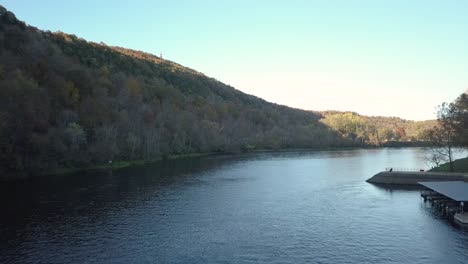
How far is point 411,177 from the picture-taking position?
6888 cm

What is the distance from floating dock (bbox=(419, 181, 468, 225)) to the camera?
43669 millimetres

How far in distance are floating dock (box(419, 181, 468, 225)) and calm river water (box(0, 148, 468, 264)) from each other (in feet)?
5.49

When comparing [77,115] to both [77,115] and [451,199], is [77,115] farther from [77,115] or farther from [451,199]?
[451,199]

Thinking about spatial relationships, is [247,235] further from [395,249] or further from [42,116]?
[42,116]

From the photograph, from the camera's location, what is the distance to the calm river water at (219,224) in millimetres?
31375

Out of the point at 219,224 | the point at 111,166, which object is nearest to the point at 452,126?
the point at 219,224

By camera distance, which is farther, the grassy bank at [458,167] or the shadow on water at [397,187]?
the grassy bank at [458,167]

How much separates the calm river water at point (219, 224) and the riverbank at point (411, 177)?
19.2 ft

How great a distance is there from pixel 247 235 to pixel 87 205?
2437cm

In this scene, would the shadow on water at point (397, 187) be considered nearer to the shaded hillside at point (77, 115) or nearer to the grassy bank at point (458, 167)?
the grassy bank at point (458, 167)

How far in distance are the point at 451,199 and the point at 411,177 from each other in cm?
1848

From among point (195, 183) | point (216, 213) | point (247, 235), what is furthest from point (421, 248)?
point (195, 183)

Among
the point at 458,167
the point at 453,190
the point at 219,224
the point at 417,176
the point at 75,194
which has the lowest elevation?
the point at 219,224

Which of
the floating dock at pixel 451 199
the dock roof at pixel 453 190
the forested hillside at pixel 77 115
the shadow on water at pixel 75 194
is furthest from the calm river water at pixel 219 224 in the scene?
the forested hillside at pixel 77 115
